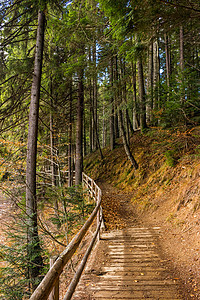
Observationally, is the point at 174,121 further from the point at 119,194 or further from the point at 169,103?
the point at 119,194

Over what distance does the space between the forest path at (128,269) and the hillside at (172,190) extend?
34cm

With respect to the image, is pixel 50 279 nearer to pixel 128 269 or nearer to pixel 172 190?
pixel 128 269

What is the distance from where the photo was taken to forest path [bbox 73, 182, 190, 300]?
307cm

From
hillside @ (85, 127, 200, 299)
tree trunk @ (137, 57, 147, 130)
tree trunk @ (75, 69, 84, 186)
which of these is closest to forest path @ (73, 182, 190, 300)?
hillside @ (85, 127, 200, 299)

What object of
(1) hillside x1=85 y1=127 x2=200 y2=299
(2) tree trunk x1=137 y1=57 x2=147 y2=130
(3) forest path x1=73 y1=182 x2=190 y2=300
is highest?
(2) tree trunk x1=137 y1=57 x2=147 y2=130

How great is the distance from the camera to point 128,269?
12.5 ft

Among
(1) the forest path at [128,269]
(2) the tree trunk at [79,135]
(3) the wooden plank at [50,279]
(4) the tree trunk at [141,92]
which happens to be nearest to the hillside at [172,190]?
(1) the forest path at [128,269]

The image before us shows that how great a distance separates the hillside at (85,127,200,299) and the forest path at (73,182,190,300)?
34 centimetres

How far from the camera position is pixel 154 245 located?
4.98 m

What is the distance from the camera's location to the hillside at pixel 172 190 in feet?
14.0

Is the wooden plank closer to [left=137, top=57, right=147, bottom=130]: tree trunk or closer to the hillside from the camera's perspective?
the hillside

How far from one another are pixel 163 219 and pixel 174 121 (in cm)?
439

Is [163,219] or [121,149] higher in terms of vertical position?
[121,149]

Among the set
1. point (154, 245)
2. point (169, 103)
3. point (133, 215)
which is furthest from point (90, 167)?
point (154, 245)
